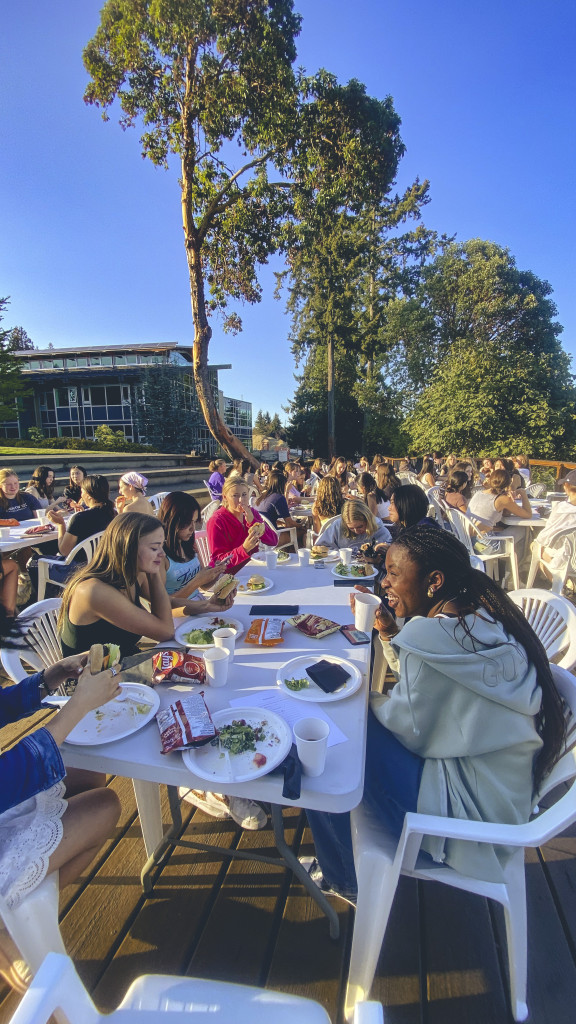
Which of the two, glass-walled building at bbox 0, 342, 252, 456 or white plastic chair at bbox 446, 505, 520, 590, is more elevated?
glass-walled building at bbox 0, 342, 252, 456

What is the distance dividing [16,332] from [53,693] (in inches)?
2327

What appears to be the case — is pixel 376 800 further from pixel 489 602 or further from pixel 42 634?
pixel 42 634

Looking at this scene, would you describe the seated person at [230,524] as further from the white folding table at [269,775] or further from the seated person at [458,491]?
the seated person at [458,491]

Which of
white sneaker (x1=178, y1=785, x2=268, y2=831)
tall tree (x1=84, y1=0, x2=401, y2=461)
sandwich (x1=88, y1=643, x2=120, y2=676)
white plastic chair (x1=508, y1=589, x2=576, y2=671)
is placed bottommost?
white sneaker (x1=178, y1=785, x2=268, y2=831)

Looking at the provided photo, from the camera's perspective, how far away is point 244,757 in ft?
4.08

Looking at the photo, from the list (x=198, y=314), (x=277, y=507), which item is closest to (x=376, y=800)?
(x=277, y=507)

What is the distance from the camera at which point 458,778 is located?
1.33 meters

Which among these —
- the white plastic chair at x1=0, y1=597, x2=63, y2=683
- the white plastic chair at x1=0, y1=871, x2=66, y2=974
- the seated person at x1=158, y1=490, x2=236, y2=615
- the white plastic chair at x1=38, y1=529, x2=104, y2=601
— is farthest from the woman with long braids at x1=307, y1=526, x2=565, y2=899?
the white plastic chair at x1=38, y1=529, x2=104, y2=601

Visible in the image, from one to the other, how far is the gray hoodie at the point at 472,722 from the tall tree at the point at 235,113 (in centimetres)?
1179

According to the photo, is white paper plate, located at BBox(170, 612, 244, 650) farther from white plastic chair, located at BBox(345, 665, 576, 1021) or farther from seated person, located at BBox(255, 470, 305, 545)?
seated person, located at BBox(255, 470, 305, 545)

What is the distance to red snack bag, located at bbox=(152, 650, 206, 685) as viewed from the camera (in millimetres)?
1663

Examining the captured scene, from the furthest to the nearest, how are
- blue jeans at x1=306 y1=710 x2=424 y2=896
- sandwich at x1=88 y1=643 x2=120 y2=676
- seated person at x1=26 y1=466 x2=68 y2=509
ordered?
seated person at x1=26 y1=466 x2=68 y2=509
sandwich at x1=88 y1=643 x2=120 y2=676
blue jeans at x1=306 y1=710 x2=424 y2=896

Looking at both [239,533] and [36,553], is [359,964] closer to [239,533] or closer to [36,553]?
[239,533]

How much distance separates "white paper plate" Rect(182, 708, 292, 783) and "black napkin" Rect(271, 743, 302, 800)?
2 cm
